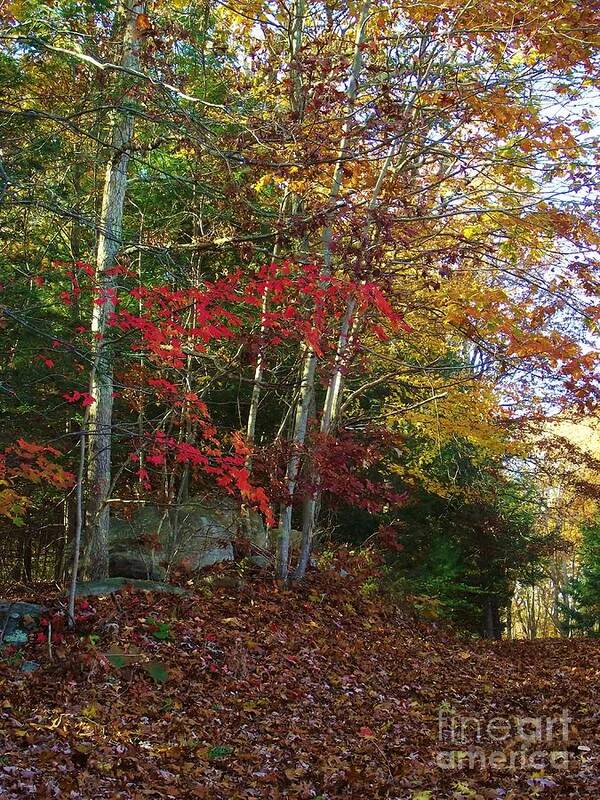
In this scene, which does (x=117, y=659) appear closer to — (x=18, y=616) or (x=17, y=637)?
(x=17, y=637)

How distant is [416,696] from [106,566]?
412 centimetres

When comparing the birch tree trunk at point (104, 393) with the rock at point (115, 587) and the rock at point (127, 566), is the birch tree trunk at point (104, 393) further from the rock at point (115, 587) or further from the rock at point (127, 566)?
the rock at point (127, 566)

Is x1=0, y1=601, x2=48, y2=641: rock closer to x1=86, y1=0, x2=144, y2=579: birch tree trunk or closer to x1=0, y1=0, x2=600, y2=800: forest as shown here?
x1=0, y1=0, x2=600, y2=800: forest

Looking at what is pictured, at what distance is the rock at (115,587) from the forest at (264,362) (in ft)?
0.26

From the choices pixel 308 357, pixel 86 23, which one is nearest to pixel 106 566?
pixel 308 357

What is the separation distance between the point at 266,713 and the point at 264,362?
5.17 metres

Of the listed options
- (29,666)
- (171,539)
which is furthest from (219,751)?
(171,539)

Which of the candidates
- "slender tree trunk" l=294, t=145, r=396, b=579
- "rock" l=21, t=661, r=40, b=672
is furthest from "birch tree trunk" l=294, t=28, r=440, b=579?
"rock" l=21, t=661, r=40, b=672

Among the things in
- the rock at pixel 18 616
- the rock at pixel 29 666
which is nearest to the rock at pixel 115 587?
the rock at pixel 18 616

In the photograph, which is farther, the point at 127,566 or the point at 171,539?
the point at 171,539

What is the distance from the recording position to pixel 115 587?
8.57m

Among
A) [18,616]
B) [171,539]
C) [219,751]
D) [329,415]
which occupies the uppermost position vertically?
[329,415]

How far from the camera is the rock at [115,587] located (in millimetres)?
8289

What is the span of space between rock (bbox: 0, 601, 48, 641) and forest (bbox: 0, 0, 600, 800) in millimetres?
37
